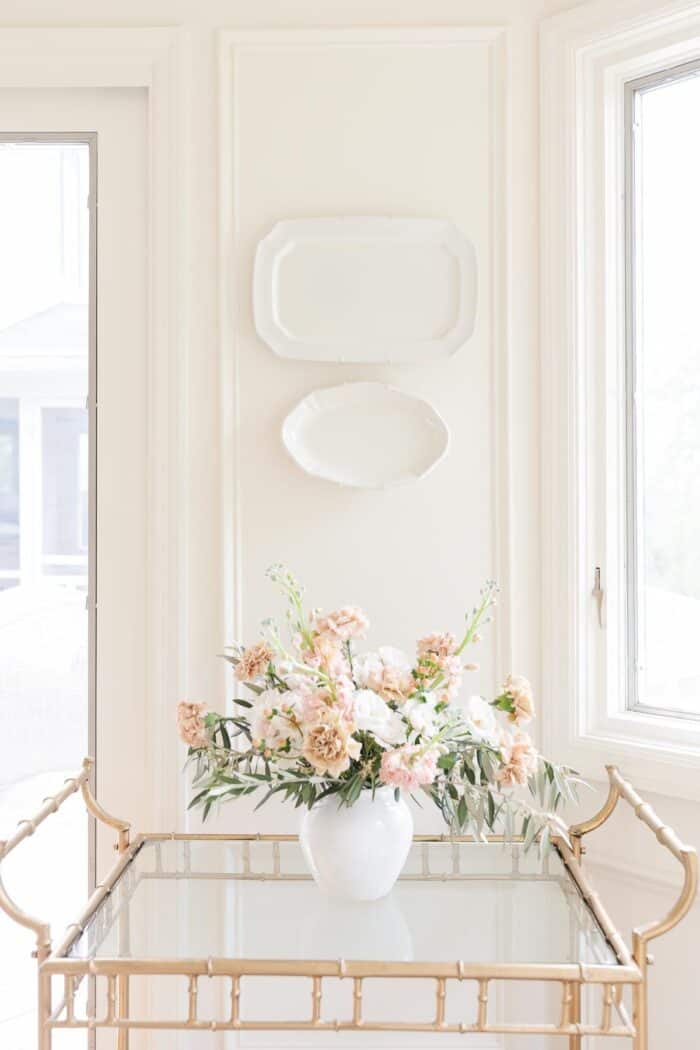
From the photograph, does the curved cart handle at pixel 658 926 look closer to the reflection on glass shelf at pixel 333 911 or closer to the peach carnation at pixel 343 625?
the reflection on glass shelf at pixel 333 911

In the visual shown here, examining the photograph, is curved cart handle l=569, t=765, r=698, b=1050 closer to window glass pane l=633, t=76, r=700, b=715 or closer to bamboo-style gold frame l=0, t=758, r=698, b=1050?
bamboo-style gold frame l=0, t=758, r=698, b=1050

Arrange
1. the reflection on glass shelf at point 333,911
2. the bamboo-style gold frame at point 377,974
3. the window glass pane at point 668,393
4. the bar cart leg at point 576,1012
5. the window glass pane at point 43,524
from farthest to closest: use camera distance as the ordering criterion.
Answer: the window glass pane at point 43,524 → the window glass pane at point 668,393 → the bar cart leg at point 576,1012 → the reflection on glass shelf at point 333,911 → the bamboo-style gold frame at point 377,974

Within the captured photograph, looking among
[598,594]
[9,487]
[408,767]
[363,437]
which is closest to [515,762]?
[408,767]

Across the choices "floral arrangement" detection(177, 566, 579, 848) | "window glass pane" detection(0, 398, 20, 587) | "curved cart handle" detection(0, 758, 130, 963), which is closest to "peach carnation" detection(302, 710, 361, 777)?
"floral arrangement" detection(177, 566, 579, 848)

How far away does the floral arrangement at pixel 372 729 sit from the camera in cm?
137

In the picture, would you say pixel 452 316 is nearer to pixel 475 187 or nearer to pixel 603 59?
pixel 475 187

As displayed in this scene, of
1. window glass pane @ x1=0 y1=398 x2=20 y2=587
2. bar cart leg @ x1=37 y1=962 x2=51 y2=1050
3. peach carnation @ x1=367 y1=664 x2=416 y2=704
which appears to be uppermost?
window glass pane @ x1=0 y1=398 x2=20 y2=587

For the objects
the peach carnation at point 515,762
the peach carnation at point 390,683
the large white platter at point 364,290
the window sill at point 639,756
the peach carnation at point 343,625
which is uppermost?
the large white platter at point 364,290

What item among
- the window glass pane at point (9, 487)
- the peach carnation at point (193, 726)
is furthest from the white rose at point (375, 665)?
the window glass pane at point (9, 487)

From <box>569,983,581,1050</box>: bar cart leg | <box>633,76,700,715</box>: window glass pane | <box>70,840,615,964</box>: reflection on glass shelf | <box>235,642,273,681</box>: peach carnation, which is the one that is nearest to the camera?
<box>70,840,615,964</box>: reflection on glass shelf

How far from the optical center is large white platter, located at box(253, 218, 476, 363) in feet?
6.18

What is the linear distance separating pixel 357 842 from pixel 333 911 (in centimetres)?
13

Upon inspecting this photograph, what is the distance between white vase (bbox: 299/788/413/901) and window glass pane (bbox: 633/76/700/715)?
65 cm

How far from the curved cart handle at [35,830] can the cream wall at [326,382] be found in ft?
0.86
